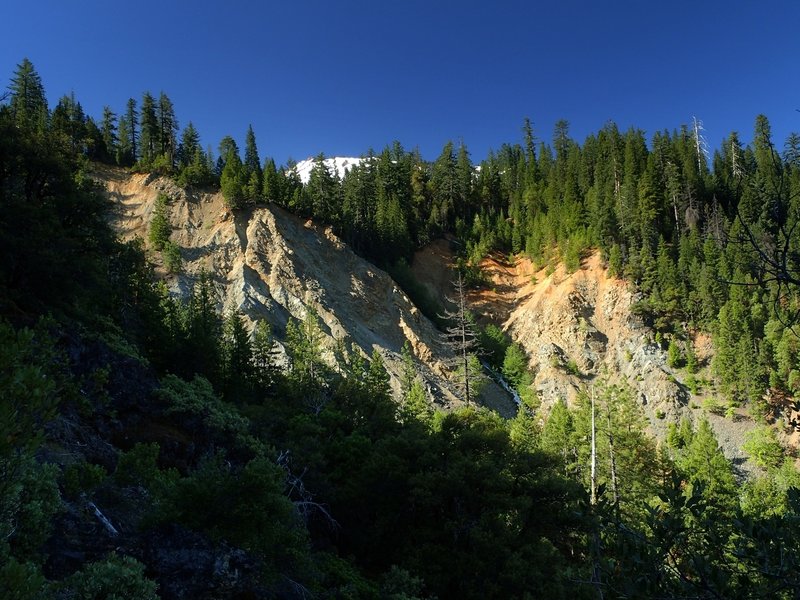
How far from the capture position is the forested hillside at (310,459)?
4.59 metres

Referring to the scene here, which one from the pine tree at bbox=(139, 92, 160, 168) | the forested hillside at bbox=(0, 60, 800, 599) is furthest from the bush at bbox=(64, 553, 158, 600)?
the pine tree at bbox=(139, 92, 160, 168)

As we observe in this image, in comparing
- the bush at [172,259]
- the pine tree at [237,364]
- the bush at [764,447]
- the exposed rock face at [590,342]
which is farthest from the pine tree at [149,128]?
the bush at [764,447]

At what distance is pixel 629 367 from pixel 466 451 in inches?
1499

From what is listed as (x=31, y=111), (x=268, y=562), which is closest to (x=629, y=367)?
(x=268, y=562)

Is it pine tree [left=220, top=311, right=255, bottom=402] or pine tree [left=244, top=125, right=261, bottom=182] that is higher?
pine tree [left=244, top=125, right=261, bottom=182]

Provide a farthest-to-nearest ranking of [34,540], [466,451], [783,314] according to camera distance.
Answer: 1. [466,451]
2. [34,540]
3. [783,314]

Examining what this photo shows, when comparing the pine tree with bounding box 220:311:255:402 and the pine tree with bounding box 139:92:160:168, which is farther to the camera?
the pine tree with bounding box 139:92:160:168

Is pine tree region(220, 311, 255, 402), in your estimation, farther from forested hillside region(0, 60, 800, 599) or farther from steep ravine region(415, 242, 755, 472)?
steep ravine region(415, 242, 755, 472)

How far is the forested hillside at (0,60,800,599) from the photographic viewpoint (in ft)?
15.0

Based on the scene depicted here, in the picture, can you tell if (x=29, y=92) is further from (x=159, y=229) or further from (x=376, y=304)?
(x=376, y=304)

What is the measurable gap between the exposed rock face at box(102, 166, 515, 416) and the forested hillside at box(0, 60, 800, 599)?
3.28 metres

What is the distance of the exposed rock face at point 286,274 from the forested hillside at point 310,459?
3.28 m

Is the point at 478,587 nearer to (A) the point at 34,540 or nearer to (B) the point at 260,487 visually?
(B) the point at 260,487

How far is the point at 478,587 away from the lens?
14.9 meters
